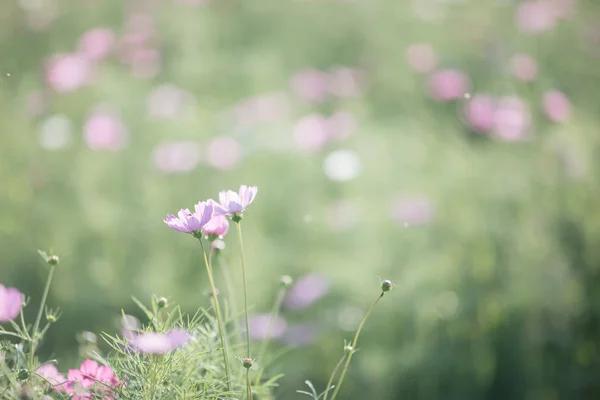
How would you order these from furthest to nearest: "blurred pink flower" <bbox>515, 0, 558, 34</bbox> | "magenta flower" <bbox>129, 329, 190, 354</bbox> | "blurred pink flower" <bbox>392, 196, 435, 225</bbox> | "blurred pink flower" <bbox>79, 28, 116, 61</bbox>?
"blurred pink flower" <bbox>515, 0, 558, 34</bbox> → "blurred pink flower" <bbox>79, 28, 116, 61</bbox> → "blurred pink flower" <bbox>392, 196, 435, 225</bbox> → "magenta flower" <bbox>129, 329, 190, 354</bbox>

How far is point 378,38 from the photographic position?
213 centimetres

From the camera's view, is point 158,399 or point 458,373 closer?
point 158,399

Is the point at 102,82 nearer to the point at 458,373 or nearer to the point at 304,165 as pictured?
the point at 304,165

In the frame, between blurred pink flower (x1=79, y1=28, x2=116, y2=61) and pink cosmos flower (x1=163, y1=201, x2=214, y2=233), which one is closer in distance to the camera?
pink cosmos flower (x1=163, y1=201, x2=214, y2=233)

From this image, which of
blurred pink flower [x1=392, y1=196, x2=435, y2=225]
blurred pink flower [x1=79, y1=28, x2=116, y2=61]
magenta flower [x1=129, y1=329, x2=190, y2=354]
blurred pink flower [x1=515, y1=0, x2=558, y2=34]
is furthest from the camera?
blurred pink flower [x1=515, y1=0, x2=558, y2=34]

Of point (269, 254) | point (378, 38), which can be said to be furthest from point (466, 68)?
point (269, 254)

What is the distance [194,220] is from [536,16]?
1810 millimetres

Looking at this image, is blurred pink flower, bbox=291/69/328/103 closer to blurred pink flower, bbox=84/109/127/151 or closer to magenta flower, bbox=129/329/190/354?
blurred pink flower, bbox=84/109/127/151

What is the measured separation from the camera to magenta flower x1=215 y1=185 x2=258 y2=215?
444mm

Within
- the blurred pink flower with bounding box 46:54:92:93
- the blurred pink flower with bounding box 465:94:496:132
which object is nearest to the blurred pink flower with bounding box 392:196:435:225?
the blurred pink flower with bounding box 465:94:496:132

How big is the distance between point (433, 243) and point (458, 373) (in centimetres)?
30

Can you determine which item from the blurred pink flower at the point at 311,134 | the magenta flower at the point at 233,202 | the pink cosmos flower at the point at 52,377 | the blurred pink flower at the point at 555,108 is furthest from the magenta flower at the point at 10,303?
the blurred pink flower at the point at 555,108

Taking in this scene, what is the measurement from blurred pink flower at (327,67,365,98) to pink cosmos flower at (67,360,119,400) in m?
1.39

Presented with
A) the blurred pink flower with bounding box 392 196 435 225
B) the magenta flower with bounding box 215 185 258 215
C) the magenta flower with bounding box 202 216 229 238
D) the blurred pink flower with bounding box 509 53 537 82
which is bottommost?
the blurred pink flower with bounding box 392 196 435 225
